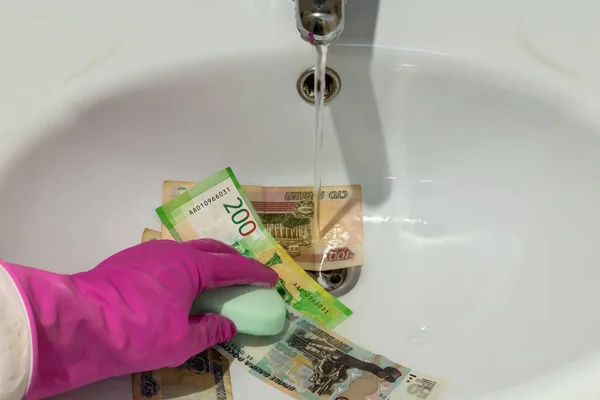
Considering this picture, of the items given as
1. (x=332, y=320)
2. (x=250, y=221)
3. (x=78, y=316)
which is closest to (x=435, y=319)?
(x=332, y=320)

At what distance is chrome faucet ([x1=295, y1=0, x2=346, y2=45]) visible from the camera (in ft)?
1.41

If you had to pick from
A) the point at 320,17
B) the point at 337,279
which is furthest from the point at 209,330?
the point at 320,17

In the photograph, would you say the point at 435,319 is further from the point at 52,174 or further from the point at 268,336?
the point at 52,174

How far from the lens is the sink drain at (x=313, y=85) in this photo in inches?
21.2

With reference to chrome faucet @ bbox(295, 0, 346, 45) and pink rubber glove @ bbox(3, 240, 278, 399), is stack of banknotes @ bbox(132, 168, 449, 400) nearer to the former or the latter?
pink rubber glove @ bbox(3, 240, 278, 399)

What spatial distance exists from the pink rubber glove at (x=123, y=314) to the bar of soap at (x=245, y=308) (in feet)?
0.03

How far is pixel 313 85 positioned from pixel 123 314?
27 cm

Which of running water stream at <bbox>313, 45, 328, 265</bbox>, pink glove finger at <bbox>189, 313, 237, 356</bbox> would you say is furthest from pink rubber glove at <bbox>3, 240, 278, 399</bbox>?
running water stream at <bbox>313, 45, 328, 265</bbox>

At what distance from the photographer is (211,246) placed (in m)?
0.53

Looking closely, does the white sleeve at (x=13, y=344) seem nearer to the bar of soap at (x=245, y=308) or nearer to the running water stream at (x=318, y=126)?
the bar of soap at (x=245, y=308)

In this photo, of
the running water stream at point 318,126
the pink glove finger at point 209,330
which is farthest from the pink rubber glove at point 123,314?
Answer: the running water stream at point 318,126

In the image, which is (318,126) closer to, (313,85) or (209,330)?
(313,85)

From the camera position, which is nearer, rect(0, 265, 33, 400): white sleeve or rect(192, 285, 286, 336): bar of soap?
rect(0, 265, 33, 400): white sleeve

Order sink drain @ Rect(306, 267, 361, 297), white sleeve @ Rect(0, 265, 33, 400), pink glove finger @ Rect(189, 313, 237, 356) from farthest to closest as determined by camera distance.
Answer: sink drain @ Rect(306, 267, 361, 297) → pink glove finger @ Rect(189, 313, 237, 356) → white sleeve @ Rect(0, 265, 33, 400)
